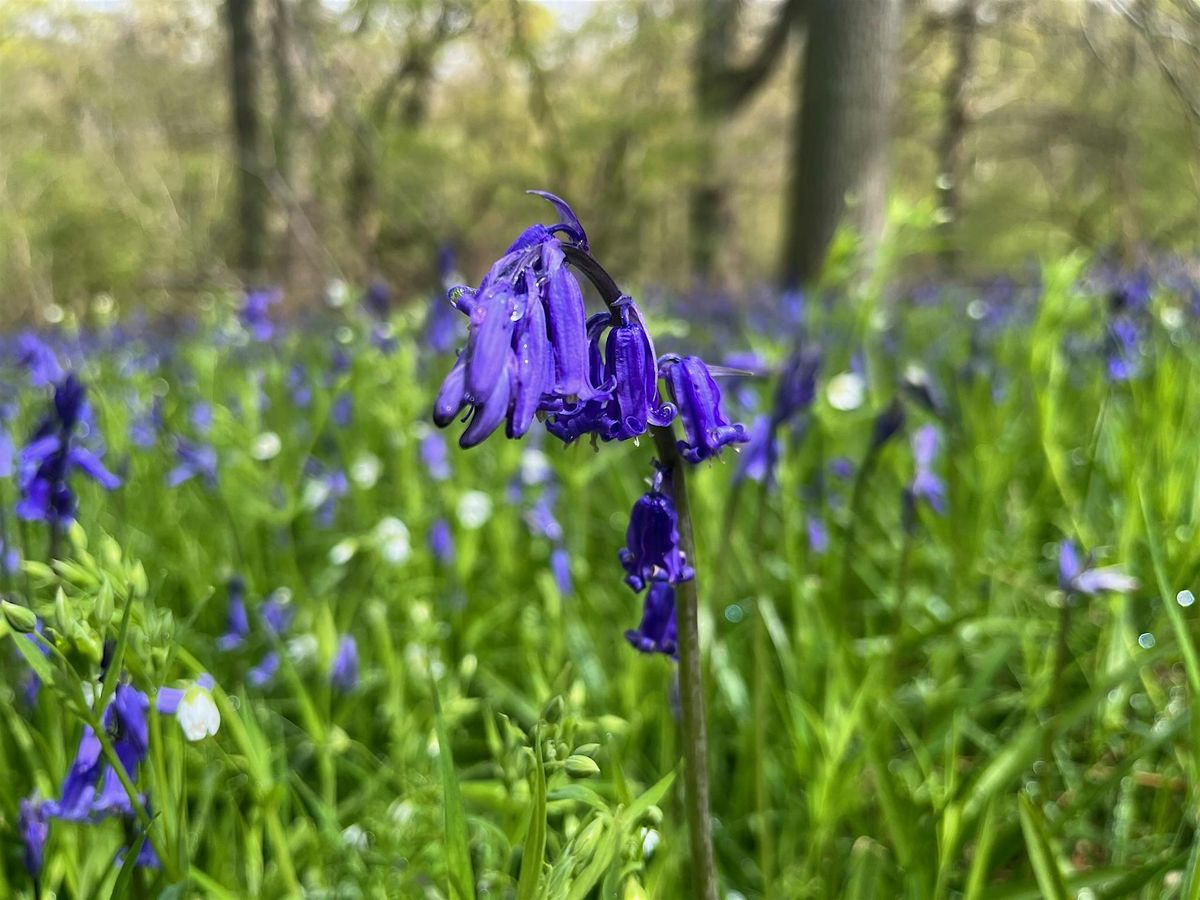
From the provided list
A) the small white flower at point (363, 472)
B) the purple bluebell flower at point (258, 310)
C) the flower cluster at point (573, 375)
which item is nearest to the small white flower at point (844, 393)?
the small white flower at point (363, 472)

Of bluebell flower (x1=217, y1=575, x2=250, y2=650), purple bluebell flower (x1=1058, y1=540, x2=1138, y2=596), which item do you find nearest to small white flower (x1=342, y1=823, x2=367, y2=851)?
bluebell flower (x1=217, y1=575, x2=250, y2=650)

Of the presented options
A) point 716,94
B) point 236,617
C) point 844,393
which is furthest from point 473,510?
point 716,94

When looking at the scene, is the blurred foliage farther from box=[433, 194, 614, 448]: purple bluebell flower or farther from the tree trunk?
box=[433, 194, 614, 448]: purple bluebell flower

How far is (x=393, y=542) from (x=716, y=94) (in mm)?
7515

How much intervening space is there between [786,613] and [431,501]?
142cm

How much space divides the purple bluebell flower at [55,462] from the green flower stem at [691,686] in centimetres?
125

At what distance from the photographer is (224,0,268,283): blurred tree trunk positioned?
29.5 ft

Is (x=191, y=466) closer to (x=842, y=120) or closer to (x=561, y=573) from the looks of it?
(x=561, y=573)

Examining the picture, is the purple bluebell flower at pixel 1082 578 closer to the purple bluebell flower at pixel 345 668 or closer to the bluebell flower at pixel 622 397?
the bluebell flower at pixel 622 397

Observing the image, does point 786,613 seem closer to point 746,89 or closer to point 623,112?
point 623,112

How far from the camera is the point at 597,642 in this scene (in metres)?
2.49

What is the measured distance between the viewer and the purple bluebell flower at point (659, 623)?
118 centimetres

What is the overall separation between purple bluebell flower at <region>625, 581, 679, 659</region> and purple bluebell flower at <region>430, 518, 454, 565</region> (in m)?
1.73

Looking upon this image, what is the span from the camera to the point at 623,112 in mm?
6957
